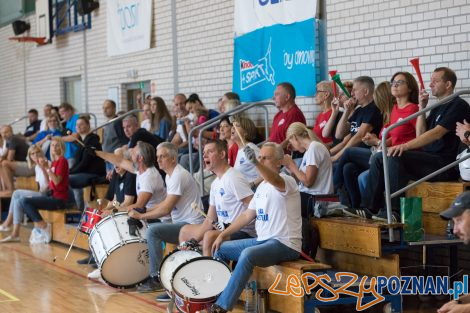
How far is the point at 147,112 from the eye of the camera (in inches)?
543

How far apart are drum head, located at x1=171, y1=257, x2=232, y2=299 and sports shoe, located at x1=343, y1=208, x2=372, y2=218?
4.60ft

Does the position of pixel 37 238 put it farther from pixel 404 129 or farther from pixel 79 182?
pixel 404 129

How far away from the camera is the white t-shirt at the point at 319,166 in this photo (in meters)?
8.65

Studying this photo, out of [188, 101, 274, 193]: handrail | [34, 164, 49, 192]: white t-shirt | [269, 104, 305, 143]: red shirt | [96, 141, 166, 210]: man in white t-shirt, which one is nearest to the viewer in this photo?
[96, 141, 166, 210]: man in white t-shirt

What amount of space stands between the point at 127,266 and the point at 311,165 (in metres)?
2.34

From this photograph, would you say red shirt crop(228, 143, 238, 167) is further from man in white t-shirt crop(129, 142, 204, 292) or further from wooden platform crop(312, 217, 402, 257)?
wooden platform crop(312, 217, 402, 257)

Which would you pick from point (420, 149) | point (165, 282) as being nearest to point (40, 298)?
point (165, 282)

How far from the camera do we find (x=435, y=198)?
8156mm

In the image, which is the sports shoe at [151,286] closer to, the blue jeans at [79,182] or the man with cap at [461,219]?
the blue jeans at [79,182]

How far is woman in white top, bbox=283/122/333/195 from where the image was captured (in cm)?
866

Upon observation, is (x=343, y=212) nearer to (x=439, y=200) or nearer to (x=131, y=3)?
(x=439, y=200)

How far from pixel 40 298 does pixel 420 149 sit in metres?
4.28

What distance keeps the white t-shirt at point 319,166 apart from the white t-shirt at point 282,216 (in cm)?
94

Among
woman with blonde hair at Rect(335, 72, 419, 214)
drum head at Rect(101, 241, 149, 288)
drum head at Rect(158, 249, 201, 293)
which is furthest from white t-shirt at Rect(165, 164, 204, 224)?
woman with blonde hair at Rect(335, 72, 419, 214)
